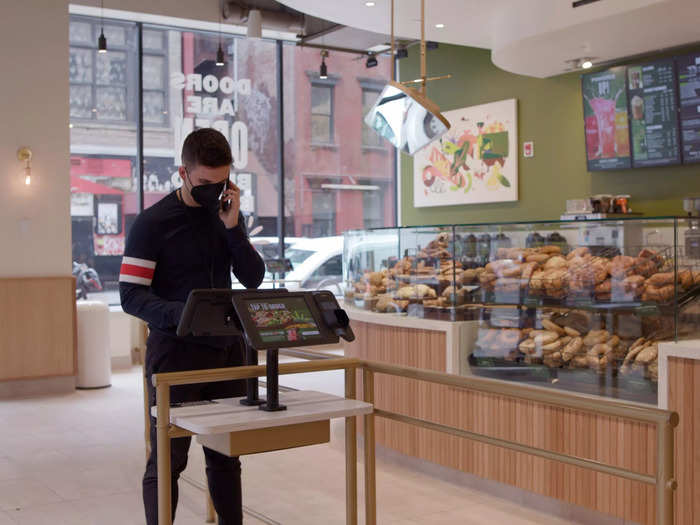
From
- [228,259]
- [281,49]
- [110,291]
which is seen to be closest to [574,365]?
[228,259]

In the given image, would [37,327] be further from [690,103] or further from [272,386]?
[690,103]

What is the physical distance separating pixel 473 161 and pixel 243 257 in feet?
20.9

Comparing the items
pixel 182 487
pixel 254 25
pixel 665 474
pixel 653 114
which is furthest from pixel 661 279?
pixel 254 25

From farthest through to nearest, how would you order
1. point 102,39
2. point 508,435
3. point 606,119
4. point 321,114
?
point 321,114 → point 102,39 → point 606,119 → point 508,435

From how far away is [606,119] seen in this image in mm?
6840

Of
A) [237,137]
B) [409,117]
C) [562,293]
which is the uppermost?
[237,137]

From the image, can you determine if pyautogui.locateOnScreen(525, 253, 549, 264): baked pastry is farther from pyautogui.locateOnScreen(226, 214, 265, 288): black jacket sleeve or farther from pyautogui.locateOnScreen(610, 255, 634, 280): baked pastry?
pyautogui.locateOnScreen(226, 214, 265, 288): black jacket sleeve

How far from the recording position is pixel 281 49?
9.73 m

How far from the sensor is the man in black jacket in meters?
2.42

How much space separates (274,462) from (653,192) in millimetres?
3989

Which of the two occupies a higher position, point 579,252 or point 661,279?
point 579,252

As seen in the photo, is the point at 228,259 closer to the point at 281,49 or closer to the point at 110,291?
the point at 110,291

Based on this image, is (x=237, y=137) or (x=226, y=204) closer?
(x=226, y=204)

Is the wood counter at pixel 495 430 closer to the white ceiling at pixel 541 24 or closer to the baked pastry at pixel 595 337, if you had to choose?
the baked pastry at pixel 595 337
